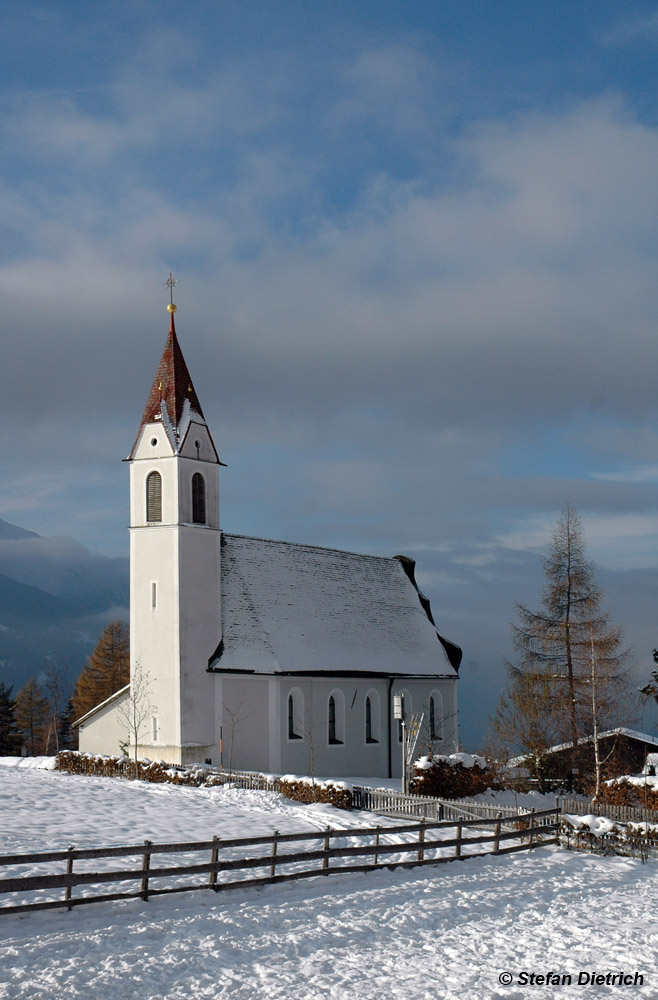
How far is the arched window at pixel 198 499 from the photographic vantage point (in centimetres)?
4353

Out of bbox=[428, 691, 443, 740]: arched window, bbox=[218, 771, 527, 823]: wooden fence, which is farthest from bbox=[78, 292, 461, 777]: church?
bbox=[218, 771, 527, 823]: wooden fence

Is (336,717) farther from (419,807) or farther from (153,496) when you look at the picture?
(419,807)

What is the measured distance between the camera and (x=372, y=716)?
157 ft

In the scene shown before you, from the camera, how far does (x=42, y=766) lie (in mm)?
41469

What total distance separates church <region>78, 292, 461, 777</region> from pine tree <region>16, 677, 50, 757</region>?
4613 centimetres

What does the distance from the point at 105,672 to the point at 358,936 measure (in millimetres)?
66103

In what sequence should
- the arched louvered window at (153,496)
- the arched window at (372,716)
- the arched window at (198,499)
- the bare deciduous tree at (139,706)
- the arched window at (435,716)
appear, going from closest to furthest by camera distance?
the bare deciduous tree at (139,706)
the arched louvered window at (153,496)
the arched window at (198,499)
the arched window at (372,716)
the arched window at (435,716)

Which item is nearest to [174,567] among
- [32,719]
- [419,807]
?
[419,807]

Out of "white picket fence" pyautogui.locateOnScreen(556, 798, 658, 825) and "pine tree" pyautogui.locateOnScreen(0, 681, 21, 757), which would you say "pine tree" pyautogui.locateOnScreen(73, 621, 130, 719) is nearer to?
"pine tree" pyautogui.locateOnScreen(0, 681, 21, 757)

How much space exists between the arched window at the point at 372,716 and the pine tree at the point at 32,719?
49521mm

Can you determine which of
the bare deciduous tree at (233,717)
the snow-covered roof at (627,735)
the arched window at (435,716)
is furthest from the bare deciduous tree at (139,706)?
the snow-covered roof at (627,735)

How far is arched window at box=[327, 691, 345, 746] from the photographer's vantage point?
148 ft

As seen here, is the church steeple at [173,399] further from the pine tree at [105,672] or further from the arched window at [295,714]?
the pine tree at [105,672]

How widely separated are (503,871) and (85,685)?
203 ft
